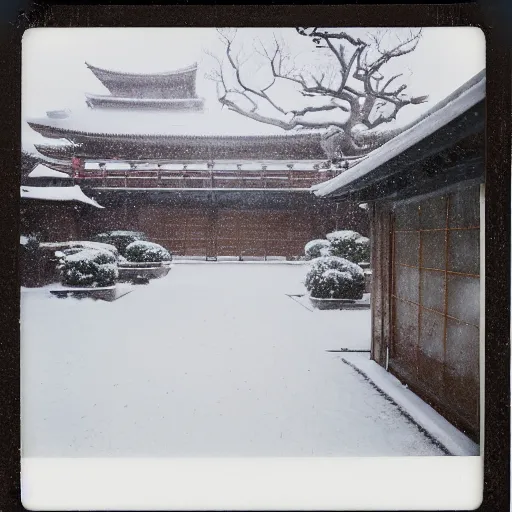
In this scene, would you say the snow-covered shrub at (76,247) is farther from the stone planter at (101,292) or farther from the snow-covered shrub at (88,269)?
the stone planter at (101,292)

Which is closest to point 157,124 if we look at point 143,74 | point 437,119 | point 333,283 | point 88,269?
point 143,74

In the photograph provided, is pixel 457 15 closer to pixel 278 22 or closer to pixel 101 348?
pixel 278 22

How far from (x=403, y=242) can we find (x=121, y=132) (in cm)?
664

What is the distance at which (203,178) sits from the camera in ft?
25.3

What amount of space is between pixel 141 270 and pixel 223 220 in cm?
240

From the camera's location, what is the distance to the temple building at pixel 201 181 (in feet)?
24.3

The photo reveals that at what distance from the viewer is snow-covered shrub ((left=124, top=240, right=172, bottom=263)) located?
5688 mm

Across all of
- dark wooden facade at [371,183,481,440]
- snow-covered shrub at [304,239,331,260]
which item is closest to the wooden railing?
snow-covered shrub at [304,239,331,260]

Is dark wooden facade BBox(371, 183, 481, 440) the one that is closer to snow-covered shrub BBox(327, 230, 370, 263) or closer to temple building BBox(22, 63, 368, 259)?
snow-covered shrub BBox(327, 230, 370, 263)

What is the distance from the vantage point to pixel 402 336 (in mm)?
3482

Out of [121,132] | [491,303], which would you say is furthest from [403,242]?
[121,132]

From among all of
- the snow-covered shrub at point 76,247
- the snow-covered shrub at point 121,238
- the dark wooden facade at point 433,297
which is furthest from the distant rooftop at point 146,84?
the dark wooden facade at point 433,297

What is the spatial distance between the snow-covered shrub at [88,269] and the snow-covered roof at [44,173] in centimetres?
224

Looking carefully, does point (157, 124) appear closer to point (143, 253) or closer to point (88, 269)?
point (143, 253)
